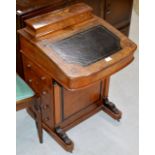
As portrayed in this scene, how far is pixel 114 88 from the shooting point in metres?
2.72

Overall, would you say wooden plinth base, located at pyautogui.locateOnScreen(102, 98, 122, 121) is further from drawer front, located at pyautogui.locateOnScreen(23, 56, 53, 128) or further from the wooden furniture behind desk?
the wooden furniture behind desk

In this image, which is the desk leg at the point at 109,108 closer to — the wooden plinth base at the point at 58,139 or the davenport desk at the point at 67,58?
the davenport desk at the point at 67,58

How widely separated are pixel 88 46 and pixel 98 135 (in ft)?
2.65

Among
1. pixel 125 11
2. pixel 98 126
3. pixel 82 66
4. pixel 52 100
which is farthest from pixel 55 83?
pixel 125 11

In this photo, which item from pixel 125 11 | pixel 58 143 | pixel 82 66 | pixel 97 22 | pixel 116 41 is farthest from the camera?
pixel 125 11

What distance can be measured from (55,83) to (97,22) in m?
0.51

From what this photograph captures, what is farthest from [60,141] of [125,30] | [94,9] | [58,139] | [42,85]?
[125,30]

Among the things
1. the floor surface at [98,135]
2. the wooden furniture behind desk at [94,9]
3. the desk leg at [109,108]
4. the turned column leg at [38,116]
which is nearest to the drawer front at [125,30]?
the wooden furniture behind desk at [94,9]

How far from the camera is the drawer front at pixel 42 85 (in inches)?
75.4

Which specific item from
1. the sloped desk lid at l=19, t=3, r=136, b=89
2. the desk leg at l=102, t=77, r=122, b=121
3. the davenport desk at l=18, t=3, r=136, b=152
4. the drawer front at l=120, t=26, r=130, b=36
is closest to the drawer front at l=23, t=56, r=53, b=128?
the davenport desk at l=18, t=3, r=136, b=152

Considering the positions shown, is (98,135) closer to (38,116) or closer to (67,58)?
(38,116)

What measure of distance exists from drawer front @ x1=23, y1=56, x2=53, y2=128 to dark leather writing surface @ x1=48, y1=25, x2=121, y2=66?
0.24 meters

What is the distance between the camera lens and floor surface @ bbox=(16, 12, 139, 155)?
215cm

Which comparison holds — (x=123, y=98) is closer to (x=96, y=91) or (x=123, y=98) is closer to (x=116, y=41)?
(x=96, y=91)
